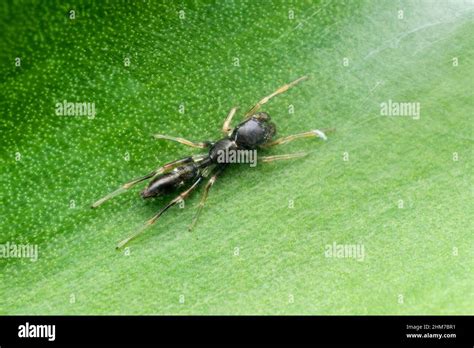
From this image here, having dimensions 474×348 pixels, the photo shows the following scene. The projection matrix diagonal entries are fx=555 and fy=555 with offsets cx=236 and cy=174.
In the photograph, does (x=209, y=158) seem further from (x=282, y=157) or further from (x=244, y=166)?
(x=282, y=157)

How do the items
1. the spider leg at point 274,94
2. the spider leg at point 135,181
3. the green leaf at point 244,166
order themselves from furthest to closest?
1. the spider leg at point 274,94
2. the spider leg at point 135,181
3. the green leaf at point 244,166

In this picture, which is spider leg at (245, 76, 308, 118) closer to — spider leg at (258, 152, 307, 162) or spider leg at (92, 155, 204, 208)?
spider leg at (258, 152, 307, 162)

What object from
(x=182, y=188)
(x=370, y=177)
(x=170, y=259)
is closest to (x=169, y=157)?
(x=182, y=188)

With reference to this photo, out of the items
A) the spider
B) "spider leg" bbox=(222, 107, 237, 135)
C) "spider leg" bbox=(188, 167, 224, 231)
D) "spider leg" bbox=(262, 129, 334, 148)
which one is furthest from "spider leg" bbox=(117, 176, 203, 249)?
"spider leg" bbox=(262, 129, 334, 148)

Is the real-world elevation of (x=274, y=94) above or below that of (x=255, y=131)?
above

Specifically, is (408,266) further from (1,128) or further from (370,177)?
(1,128)

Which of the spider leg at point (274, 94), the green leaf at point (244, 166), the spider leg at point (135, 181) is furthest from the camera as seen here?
the spider leg at point (274, 94)

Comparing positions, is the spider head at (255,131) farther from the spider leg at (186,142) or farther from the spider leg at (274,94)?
the spider leg at (186,142)

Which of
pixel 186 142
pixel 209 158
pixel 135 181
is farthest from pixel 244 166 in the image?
pixel 135 181

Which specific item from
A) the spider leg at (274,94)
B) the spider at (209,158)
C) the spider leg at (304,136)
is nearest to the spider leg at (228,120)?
the spider at (209,158)

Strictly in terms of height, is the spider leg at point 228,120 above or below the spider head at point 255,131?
above
